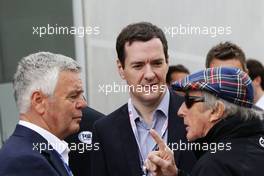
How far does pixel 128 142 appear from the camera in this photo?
3094 millimetres

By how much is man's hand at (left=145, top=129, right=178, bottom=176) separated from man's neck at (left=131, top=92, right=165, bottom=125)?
0.43 m

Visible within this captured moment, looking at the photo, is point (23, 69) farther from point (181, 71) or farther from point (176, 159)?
point (181, 71)

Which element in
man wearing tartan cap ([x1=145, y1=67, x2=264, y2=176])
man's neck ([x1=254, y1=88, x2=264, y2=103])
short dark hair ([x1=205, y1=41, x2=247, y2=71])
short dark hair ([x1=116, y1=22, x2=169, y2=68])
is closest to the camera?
man wearing tartan cap ([x1=145, y1=67, x2=264, y2=176])

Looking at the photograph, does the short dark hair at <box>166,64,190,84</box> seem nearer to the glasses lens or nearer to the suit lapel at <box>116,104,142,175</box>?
the suit lapel at <box>116,104,142,175</box>

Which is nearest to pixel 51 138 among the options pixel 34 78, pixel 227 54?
pixel 34 78

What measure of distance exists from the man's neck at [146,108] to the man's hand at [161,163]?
43cm

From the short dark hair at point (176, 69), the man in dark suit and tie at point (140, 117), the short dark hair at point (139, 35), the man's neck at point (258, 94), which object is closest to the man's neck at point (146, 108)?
the man in dark suit and tie at point (140, 117)

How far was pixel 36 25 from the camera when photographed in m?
5.12

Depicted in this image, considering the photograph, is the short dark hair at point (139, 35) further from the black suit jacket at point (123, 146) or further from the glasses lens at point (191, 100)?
the glasses lens at point (191, 100)

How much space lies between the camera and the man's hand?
262 cm

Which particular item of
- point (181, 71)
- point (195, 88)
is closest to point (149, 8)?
point (181, 71)

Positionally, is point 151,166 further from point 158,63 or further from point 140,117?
point 158,63

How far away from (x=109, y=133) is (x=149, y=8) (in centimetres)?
214

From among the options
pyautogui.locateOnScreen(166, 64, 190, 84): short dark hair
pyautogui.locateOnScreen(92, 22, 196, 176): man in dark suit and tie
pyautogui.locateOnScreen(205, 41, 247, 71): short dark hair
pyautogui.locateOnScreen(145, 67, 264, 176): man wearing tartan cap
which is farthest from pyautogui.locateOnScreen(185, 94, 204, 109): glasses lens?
pyautogui.locateOnScreen(166, 64, 190, 84): short dark hair
